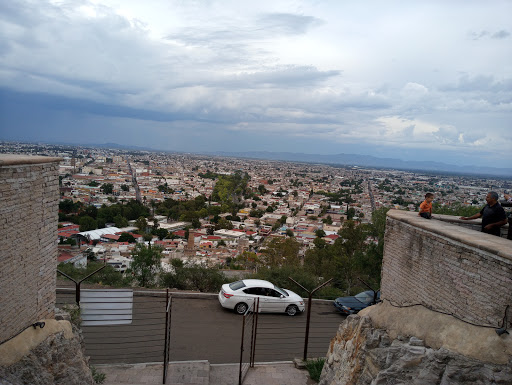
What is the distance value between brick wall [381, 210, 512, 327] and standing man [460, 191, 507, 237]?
2.73ft

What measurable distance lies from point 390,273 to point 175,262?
34.1 ft

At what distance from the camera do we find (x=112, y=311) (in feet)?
21.2

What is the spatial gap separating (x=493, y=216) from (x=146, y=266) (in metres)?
11.0

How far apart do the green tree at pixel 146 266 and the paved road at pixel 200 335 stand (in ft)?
9.58

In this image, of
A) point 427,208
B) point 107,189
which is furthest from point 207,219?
point 427,208

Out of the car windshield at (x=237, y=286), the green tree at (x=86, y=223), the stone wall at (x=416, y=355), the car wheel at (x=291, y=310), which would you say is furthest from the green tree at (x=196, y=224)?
the stone wall at (x=416, y=355)

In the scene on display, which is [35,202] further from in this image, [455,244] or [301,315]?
[301,315]

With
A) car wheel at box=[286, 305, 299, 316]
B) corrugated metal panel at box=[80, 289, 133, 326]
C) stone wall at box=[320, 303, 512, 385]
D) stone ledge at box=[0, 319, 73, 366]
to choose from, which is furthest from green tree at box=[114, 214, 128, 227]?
stone wall at box=[320, 303, 512, 385]

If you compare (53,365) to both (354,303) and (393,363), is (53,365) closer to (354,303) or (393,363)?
(393,363)

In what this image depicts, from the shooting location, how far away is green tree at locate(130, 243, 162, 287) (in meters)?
12.6

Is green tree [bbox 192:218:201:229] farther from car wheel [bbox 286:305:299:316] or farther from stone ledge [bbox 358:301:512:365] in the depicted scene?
stone ledge [bbox 358:301:512:365]

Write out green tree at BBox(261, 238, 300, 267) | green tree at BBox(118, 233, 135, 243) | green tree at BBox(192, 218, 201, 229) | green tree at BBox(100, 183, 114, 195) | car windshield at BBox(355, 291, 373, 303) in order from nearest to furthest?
1. car windshield at BBox(355, 291, 373, 303)
2. green tree at BBox(261, 238, 300, 267)
3. green tree at BBox(118, 233, 135, 243)
4. green tree at BBox(192, 218, 201, 229)
5. green tree at BBox(100, 183, 114, 195)

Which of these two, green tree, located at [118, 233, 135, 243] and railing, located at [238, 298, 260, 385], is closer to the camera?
railing, located at [238, 298, 260, 385]

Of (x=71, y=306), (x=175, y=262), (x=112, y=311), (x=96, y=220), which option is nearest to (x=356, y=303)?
(x=112, y=311)
